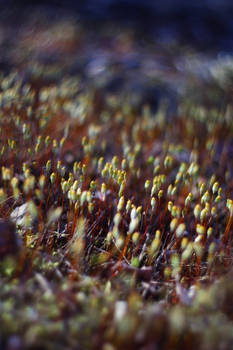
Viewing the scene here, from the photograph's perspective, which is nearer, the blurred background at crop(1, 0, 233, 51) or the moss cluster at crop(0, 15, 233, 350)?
the moss cluster at crop(0, 15, 233, 350)

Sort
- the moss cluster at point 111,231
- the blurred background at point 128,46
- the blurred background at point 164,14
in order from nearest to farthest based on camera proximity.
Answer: the moss cluster at point 111,231
the blurred background at point 128,46
the blurred background at point 164,14

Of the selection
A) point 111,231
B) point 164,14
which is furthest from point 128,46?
point 111,231

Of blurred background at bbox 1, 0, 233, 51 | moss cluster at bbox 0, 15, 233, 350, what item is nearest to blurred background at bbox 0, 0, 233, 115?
blurred background at bbox 1, 0, 233, 51

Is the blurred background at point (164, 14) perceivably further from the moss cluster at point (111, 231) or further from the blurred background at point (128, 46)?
the moss cluster at point (111, 231)

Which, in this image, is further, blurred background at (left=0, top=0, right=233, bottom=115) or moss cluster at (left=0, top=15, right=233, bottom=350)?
blurred background at (left=0, top=0, right=233, bottom=115)

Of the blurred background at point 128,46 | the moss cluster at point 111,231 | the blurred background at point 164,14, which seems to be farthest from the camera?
the blurred background at point 164,14

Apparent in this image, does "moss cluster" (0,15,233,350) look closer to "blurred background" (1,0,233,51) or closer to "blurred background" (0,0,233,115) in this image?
"blurred background" (0,0,233,115)

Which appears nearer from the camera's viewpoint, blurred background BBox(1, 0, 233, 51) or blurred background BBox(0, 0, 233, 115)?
blurred background BBox(0, 0, 233, 115)

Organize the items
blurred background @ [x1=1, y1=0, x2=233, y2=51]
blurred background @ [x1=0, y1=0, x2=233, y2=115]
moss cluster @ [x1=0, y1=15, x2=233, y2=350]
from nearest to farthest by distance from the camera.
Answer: moss cluster @ [x1=0, y1=15, x2=233, y2=350] → blurred background @ [x1=0, y1=0, x2=233, y2=115] → blurred background @ [x1=1, y1=0, x2=233, y2=51]

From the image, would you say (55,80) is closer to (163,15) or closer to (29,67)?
(29,67)

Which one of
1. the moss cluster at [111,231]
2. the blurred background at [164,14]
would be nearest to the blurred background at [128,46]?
the blurred background at [164,14]

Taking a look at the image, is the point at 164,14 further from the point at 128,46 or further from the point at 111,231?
the point at 111,231

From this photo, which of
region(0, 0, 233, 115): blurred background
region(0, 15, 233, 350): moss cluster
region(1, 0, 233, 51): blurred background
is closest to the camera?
region(0, 15, 233, 350): moss cluster
